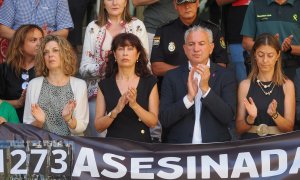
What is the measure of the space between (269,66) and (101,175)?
1975mm

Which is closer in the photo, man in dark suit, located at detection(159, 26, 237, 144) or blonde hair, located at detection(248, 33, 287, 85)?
man in dark suit, located at detection(159, 26, 237, 144)

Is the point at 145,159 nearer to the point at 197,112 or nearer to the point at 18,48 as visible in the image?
the point at 197,112

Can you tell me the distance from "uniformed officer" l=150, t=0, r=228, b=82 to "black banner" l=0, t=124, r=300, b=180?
1.77 metres

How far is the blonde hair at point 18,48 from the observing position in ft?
26.8

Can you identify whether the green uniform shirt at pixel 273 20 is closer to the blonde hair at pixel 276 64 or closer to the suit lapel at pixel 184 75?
the blonde hair at pixel 276 64

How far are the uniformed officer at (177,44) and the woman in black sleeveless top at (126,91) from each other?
0.70 meters

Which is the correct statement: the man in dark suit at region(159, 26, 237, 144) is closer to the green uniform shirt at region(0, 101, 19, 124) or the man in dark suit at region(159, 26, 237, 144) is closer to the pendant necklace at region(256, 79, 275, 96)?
the pendant necklace at region(256, 79, 275, 96)

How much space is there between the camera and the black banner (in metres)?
6.58

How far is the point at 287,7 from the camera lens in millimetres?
8664

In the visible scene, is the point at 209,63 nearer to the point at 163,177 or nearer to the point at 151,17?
the point at 163,177

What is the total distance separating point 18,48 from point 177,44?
5.55 ft

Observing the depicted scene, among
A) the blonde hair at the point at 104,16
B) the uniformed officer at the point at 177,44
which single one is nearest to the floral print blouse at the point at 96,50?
the blonde hair at the point at 104,16

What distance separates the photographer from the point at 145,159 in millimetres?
6668

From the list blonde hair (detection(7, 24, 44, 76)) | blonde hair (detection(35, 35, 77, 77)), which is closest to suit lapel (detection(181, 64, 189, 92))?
blonde hair (detection(35, 35, 77, 77))
